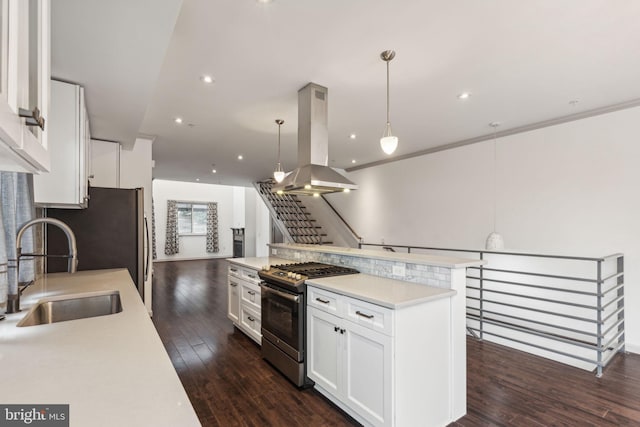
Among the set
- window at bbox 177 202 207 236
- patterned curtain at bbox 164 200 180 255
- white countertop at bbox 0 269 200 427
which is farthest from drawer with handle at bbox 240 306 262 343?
window at bbox 177 202 207 236

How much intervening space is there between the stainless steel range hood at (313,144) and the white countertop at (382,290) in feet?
3.04

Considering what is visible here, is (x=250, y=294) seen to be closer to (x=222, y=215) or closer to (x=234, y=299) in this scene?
(x=234, y=299)

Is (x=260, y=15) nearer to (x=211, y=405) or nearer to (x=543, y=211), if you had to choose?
(x=211, y=405)

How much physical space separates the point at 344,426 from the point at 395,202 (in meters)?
4.63

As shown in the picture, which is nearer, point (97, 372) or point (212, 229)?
point (97, 372)

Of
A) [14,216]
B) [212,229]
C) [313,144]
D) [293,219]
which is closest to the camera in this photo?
[14,216]

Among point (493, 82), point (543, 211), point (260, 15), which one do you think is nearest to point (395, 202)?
point (543, 211)

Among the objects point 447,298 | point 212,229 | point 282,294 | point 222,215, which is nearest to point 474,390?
point 447,298

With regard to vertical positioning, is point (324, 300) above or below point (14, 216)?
below

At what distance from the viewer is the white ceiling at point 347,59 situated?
72.7 inches

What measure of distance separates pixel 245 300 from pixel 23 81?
313cm

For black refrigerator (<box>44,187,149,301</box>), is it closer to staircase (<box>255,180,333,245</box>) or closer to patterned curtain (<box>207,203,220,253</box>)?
staircase (<box>255,180,333,245</box>)

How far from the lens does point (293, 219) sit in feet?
25.8

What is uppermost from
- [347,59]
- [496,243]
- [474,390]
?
[347,59]
